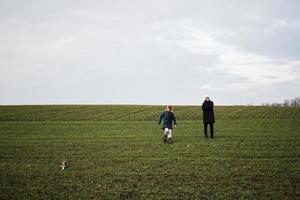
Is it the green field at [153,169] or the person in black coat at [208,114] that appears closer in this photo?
the green field at [153,169]

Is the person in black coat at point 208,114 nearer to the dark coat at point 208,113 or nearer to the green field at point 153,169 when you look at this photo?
the dark coat at point 208,113

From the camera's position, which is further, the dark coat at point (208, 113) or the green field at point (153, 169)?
the dark coat at point (208, 113)

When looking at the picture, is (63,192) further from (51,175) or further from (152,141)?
(152,141)

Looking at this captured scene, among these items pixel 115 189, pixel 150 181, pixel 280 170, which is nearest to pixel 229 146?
pixel 280 170

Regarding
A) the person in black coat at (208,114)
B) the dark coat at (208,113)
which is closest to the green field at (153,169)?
the person in black coat at (208,114)

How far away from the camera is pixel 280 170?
14.0 metres

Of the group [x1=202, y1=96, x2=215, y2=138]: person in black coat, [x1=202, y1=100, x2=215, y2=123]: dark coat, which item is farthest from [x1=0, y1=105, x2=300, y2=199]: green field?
[x1=202, y1=100, x2=215, y2=123]: dark coat

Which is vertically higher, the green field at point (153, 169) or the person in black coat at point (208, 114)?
the person in black coat at point (208, 114)

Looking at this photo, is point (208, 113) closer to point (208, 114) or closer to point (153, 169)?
point (208, 114)

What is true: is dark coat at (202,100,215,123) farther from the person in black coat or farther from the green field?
the green field

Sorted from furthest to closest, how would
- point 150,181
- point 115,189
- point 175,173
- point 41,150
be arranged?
point 41,150 < point 175,173 < point 150,181 < point 115,189

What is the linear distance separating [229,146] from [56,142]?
1073 cm

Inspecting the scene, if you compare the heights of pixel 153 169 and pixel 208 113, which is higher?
pixel 208 113

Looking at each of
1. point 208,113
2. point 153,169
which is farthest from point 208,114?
point 153,169
